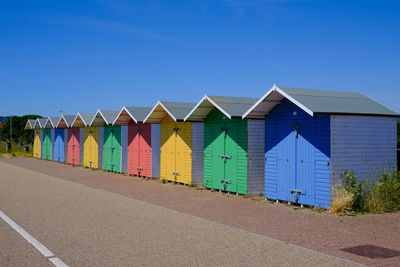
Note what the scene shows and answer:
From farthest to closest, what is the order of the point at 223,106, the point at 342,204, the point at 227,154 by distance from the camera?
the point at 227,154, the point at 223,106, the point at 342,204

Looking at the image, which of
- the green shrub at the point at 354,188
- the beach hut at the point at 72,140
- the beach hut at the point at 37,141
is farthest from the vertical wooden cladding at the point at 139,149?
the beach hut at the point at 37,141

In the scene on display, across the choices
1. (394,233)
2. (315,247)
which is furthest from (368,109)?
(315,247)

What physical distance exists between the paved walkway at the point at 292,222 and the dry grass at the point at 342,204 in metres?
0.31

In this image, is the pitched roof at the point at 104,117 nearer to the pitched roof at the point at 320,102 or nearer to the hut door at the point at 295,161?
the pitched roof at the point at 320,102

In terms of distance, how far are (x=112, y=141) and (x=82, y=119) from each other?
408cm

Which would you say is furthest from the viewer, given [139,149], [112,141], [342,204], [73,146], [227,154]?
[73,146]

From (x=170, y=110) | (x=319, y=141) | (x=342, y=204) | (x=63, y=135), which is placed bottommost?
(x=342, y=204)

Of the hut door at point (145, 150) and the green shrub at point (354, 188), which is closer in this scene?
the green shrub at point (354, 188)

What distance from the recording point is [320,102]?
1162 cm

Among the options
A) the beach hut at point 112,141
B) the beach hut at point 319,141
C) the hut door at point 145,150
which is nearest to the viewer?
the beach hut at point 319,141

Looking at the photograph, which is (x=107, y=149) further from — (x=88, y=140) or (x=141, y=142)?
(x=141, y=142)

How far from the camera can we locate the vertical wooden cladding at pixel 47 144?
36.2 meters

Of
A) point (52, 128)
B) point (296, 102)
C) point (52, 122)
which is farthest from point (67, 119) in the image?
point (296, 102)

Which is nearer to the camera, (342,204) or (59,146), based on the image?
(342,204)
